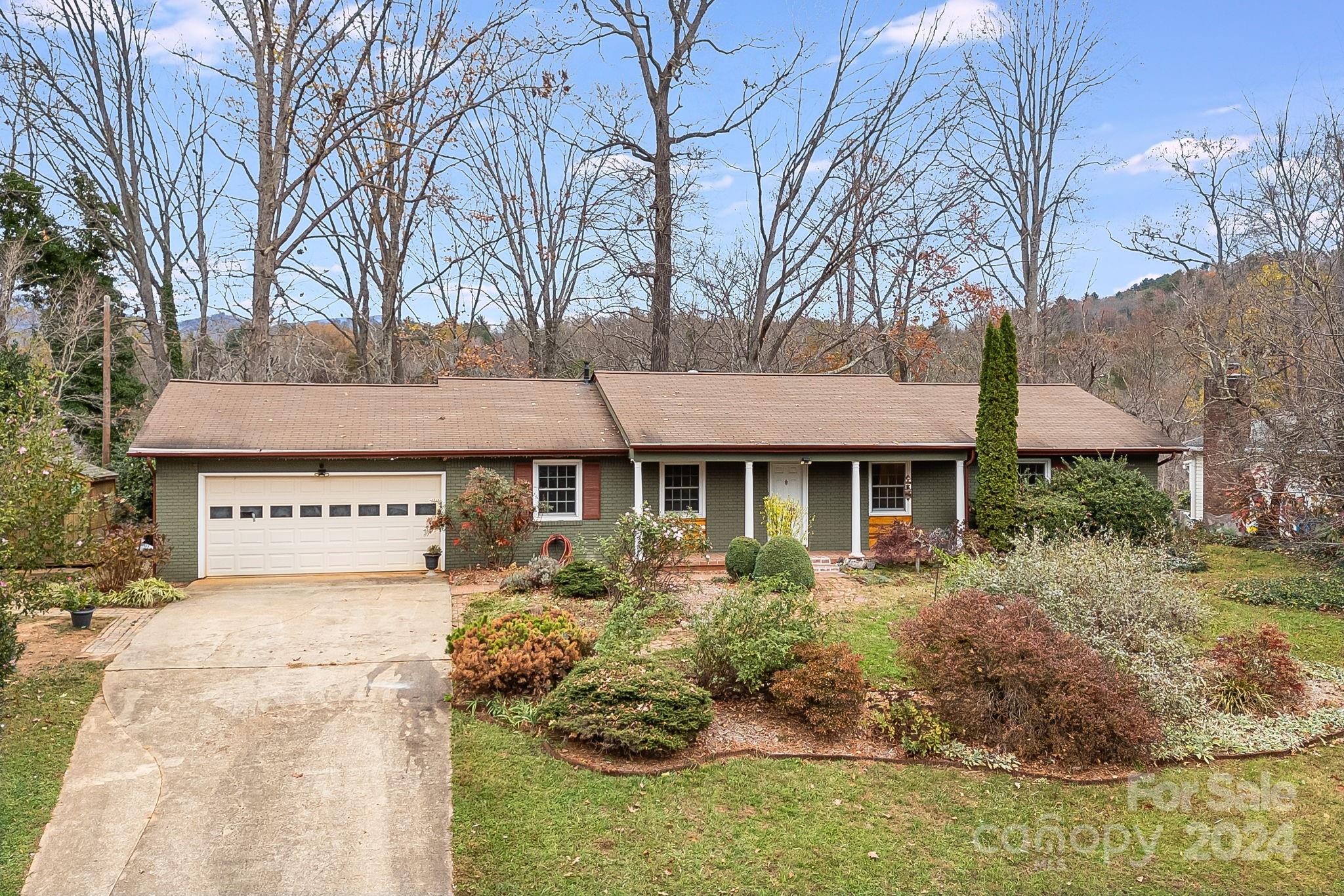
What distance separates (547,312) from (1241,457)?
805 inches


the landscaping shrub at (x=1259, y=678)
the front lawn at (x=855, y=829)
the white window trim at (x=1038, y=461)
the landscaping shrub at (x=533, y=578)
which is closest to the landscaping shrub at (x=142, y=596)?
the landscaping shrub at (x=533, y=578)

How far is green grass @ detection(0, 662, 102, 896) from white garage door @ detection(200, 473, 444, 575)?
571cm

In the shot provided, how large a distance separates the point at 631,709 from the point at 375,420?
10.8m

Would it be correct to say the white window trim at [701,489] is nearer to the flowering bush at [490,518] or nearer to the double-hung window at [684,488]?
the double-hung window at [684,488]

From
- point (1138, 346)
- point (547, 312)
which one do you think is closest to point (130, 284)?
point (547, 312)

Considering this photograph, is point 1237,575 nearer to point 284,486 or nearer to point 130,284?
point 284,486

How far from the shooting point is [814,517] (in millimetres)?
15898

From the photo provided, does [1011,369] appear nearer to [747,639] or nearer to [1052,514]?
[1052,514]

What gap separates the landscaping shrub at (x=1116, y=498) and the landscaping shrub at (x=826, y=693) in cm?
994

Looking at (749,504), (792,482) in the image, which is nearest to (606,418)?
(749,504)

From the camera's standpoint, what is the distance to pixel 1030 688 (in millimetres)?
6363

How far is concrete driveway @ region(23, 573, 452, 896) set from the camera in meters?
4.77

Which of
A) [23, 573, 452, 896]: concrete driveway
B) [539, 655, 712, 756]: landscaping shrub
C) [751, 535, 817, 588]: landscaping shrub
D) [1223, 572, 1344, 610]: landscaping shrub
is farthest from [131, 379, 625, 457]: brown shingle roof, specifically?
[1223, 572, 1344, 610]: landscaping shrub

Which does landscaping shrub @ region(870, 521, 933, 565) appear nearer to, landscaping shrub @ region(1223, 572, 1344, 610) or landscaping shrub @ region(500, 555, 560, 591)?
landscaping shrub @ region(1223, 572, 1344, 610)
